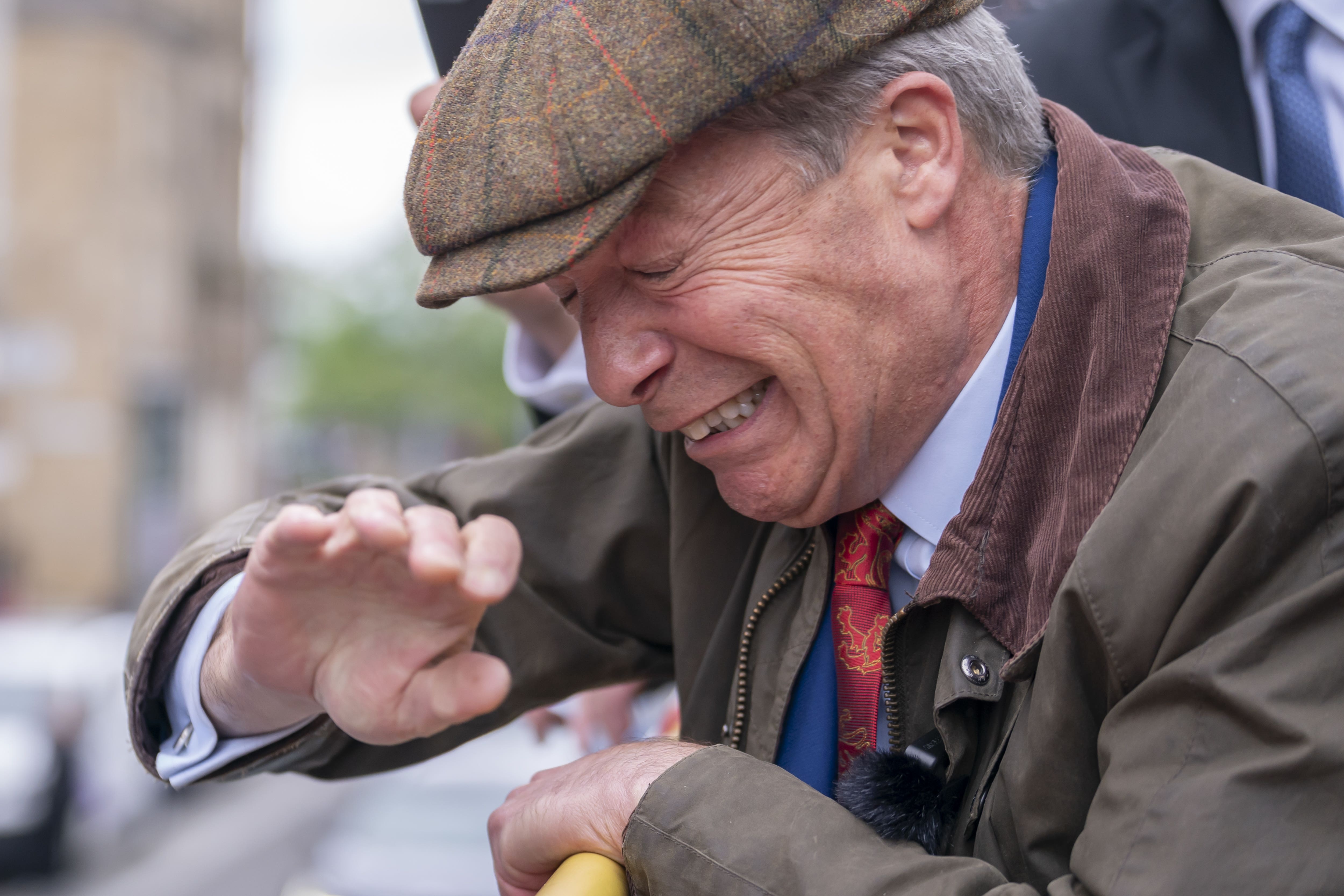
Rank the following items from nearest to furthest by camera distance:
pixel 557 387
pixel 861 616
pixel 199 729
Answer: pixel 861 616 < pixel 199 729 < pixel 557 387

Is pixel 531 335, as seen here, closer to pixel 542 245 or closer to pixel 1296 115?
pixel 542 245

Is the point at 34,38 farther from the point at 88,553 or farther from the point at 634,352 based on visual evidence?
the point at 634,352

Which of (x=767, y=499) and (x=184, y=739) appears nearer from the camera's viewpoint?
(x=767, y=499)

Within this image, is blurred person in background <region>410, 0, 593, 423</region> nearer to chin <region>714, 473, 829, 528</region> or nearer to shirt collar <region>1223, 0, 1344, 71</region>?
chin <region>714, 473, 829, 528</region>

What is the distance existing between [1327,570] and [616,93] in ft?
3.27

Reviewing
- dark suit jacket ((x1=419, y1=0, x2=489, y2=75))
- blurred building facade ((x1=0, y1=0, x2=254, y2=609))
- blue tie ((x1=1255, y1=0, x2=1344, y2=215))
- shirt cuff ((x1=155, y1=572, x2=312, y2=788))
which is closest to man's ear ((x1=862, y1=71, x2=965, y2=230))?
blue tie ((x1=1255, y1=0, x2=1344, y2=215))

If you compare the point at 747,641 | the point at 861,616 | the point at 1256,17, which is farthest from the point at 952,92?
the point at 1256,17

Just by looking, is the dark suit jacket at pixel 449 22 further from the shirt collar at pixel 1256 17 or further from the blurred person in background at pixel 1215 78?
the shirt collar at pixel 1256 17

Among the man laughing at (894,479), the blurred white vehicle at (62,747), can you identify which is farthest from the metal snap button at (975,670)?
the blurred white vehicle at (62,747)

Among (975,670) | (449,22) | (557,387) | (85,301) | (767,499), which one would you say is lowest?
(85,301)

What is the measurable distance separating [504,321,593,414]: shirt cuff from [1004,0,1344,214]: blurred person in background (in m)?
1.31

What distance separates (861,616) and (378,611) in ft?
2.50

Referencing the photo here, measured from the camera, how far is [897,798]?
1564 millimetres

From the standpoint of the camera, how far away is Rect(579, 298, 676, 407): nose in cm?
179
